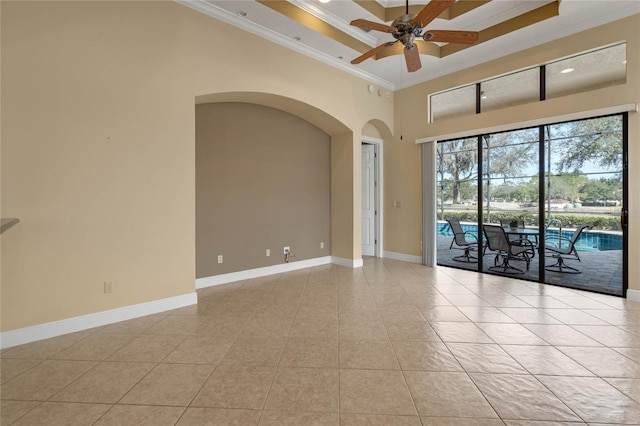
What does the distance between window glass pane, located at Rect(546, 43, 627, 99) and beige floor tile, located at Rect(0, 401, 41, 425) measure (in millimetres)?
6628

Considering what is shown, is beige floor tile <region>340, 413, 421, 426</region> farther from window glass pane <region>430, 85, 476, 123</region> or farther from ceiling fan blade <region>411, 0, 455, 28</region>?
window glass pane <region>430, 85, 476, 123</region>

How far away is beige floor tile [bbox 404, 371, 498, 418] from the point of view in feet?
5.86

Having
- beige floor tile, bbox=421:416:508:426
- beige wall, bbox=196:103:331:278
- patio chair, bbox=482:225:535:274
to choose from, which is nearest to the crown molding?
beige wall, bbox=196:103:331:278

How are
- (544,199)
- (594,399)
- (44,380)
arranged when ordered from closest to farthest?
(594,399) < (44,380) < (544,199)

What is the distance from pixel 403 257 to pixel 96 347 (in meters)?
5.33

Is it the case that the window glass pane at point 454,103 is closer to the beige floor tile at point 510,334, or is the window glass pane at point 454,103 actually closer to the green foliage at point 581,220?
the green foliage at point 581,220

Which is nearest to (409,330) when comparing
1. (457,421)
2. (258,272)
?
(457,421)

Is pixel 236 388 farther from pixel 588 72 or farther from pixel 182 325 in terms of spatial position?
pixel 588 72

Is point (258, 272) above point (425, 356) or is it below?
above

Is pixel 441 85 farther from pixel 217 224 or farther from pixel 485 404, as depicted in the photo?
pixel 485 404

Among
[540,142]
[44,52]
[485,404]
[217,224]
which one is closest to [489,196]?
[540,142]

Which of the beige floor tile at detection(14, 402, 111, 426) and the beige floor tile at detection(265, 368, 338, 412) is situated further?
the beige floor tile at detection(265, 368, 338, 412)

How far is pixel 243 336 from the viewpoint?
2.80 m

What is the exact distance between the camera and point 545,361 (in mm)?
2348
